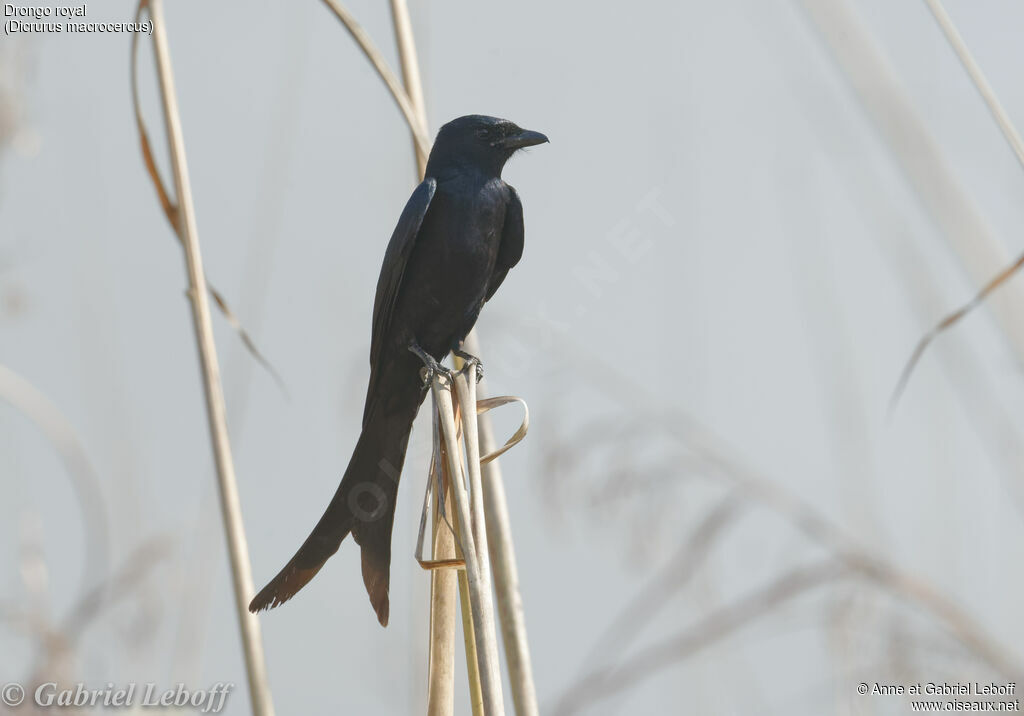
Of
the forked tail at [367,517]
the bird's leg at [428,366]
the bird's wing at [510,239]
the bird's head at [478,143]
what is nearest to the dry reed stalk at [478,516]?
the forked tail at [367,517]

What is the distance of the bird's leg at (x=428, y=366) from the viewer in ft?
7.52

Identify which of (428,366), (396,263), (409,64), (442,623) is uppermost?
(409,64)

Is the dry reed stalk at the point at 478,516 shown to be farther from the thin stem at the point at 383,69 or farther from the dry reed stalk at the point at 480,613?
the thin stem at the point at 383,69

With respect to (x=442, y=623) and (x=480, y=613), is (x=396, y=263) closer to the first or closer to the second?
(x=442, y=623)

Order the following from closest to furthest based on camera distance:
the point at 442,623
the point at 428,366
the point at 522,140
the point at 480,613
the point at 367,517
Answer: the point at 480,613 → the point at 442,623 → the point at 367,517 → the point at 428,366 → the point at 522,140

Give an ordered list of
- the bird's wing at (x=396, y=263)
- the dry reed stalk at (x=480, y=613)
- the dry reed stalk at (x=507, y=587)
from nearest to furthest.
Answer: the dry reed stalk at (x=480, y=613) → the dry reed stalk at (x=507, y=587) → the bird's wing at (x=396, y=263)

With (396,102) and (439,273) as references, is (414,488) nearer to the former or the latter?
(439,273)

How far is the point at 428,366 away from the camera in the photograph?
241 centimetres

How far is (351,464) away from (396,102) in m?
0.83

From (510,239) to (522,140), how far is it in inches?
13.3

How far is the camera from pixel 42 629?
2375mm

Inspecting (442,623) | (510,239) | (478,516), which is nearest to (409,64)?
(510,239)

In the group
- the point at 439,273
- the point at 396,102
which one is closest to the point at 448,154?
the point at 439,273

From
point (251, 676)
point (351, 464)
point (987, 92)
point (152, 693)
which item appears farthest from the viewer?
point (152, 693)
